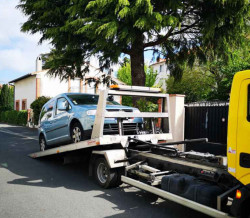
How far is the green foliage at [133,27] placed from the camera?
27.5 ft

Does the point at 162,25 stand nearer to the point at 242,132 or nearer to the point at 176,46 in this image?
the point at 176,46

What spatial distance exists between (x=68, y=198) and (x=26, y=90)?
1158 inches

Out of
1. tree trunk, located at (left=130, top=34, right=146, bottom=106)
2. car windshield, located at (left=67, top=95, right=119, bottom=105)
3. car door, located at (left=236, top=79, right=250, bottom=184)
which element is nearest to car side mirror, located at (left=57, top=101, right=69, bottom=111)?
car windshield, located at (left=67, top=95, right=119, bottom=105)

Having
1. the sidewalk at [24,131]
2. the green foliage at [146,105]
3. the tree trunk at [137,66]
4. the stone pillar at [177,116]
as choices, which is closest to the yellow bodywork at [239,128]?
the stone pillar at [177,116]

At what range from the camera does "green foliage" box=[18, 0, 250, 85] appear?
8.37m

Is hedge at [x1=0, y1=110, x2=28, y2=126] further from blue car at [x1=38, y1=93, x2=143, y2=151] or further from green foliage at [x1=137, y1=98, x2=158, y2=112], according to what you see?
blue car at [x1=38, y1=93, x2=143, y2=151]

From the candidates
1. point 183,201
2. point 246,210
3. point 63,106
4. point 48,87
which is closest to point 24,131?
point 48,87

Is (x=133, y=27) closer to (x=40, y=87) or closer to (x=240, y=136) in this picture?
(x=240, y=136)

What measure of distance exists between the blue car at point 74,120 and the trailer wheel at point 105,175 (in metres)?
0.85

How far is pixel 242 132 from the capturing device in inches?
133

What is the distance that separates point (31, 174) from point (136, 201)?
10.5 feet

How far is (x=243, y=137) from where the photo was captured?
11.0ft

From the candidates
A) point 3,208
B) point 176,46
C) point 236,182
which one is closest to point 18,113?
point 176,46

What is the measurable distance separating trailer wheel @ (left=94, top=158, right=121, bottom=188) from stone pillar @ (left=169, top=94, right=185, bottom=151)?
4.36m
